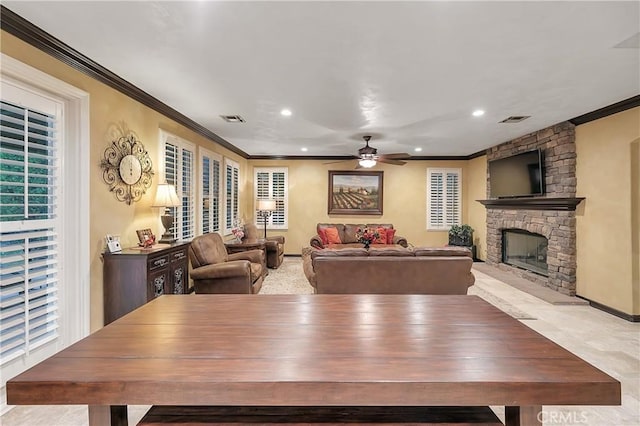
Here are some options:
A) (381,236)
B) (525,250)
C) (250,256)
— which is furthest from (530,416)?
(381,236)

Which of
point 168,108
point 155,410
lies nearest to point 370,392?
point 155,410

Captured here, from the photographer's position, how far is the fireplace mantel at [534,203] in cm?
467

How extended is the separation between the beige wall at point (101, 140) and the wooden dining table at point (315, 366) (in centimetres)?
201

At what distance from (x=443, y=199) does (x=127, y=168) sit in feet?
23.4

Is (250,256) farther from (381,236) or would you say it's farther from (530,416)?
(530,416)

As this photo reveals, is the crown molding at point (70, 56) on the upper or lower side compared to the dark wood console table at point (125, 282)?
upper

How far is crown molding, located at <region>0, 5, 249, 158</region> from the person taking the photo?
2.14m

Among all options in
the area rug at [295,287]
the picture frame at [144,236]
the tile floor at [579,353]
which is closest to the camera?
the tile floor at [579,353]

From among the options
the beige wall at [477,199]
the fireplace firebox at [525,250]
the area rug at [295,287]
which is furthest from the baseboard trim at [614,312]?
the beige wall at [477,199]

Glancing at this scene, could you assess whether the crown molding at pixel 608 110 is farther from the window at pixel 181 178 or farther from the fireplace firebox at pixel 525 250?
the window at pixel 181 178

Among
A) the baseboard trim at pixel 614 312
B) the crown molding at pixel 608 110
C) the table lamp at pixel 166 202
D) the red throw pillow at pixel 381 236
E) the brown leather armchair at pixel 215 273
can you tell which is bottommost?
the baseboard trim at pixel 614 312

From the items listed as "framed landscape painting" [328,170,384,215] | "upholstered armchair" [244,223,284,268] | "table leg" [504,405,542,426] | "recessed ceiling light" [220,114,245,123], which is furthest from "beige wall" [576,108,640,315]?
"upholstered armchair" [244,223,284,268]

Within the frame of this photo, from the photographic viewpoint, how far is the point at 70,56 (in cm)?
261

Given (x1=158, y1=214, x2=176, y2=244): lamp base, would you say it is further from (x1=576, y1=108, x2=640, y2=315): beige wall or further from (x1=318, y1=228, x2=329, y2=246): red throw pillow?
(x1=576, y1=108, x2=640, y2=315): beige wall
